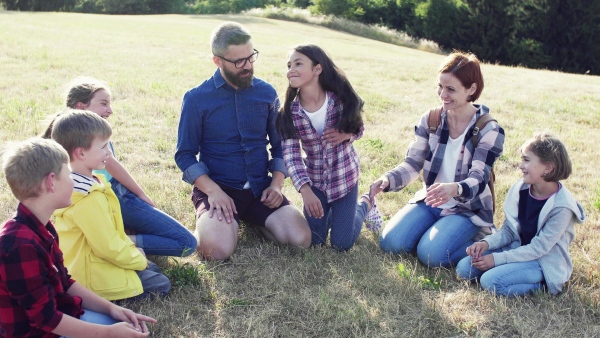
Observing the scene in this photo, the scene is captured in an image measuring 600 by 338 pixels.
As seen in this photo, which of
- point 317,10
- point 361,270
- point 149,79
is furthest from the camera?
point 317,10

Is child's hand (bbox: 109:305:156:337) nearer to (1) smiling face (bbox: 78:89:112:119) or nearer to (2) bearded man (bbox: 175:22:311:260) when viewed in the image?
(2) bearded man (bbox: 175:22:311:260)

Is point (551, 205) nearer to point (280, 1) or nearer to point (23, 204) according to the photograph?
point (23, 204)

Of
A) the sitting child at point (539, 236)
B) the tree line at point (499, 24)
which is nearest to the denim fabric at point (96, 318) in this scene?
the sitting child at point (539, 236)

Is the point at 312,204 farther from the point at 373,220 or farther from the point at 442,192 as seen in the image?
the point at 442,192

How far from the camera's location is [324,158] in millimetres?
4770

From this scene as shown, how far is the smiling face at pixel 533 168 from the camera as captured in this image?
3943 millimetres

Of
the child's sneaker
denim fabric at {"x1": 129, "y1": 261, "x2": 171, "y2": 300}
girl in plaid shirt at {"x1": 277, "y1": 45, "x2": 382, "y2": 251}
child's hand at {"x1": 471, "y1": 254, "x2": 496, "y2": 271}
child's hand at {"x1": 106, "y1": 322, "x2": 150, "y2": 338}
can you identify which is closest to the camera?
child's hand at {"x1": 106, "y1": 322, "x2": 150, "y2": 338}

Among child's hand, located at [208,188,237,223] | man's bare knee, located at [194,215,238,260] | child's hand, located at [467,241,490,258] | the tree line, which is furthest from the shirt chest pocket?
the tree line

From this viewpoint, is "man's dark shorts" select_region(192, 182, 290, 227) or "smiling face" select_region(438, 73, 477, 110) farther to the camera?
"man's dark shorts" select_region(192, 182, 290, 227)

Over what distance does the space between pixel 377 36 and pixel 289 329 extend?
36.1m

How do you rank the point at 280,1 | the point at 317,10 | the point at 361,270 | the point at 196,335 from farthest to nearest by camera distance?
the point at 280,1 → the point at 317,10 → the point at 361,270 → the point at 196,335

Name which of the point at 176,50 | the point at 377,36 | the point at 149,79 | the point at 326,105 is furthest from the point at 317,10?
the point at 326,105

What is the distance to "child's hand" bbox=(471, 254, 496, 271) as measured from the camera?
4098 millimetres

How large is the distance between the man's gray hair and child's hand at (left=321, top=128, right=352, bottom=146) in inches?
38.4
